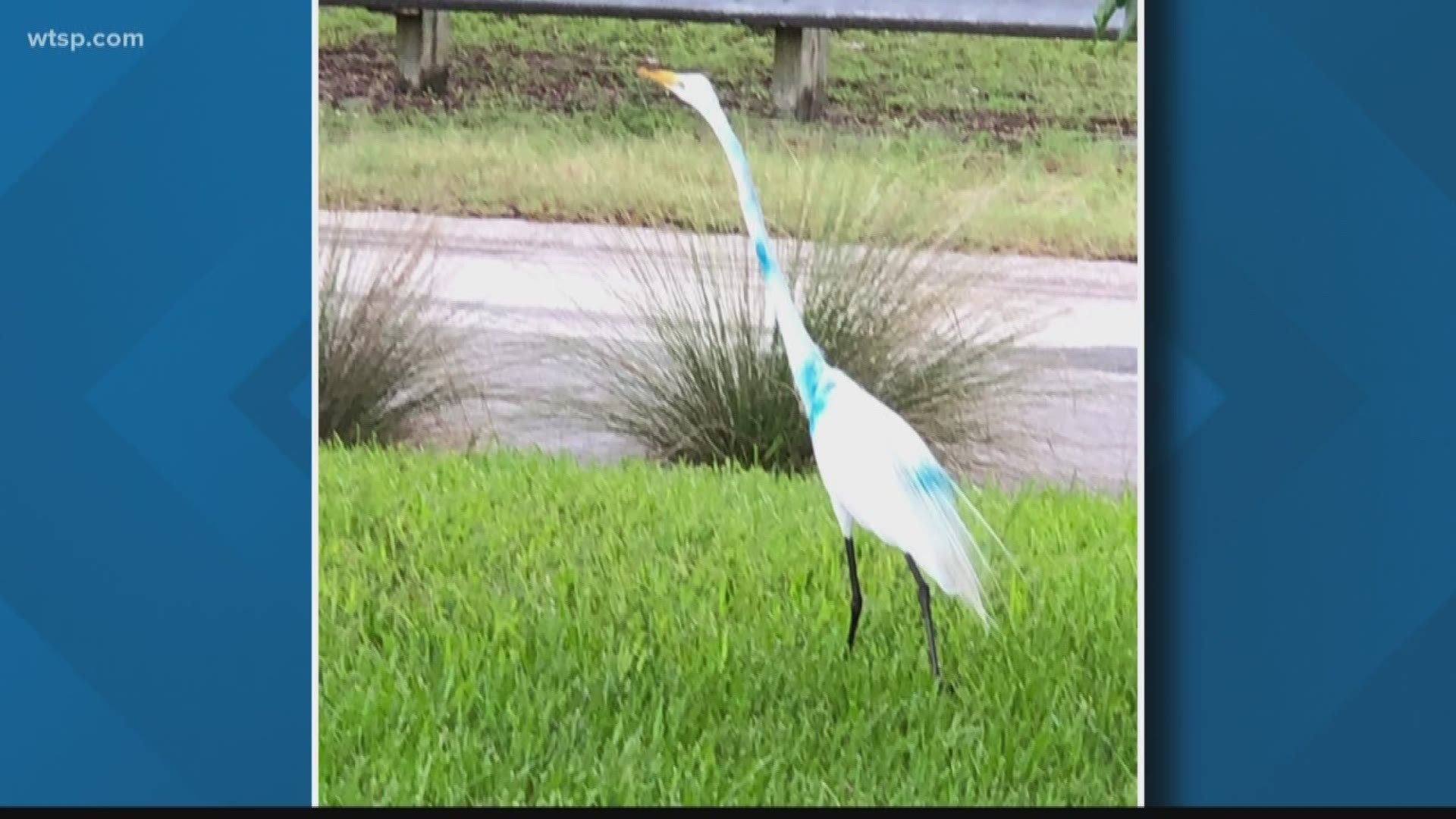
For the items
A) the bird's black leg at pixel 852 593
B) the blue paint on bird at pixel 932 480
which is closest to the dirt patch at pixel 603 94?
the blue paint on bird at pixel 932 480

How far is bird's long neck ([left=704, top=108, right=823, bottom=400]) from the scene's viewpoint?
3928 millimetres

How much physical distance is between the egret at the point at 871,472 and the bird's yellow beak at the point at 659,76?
0.17 m

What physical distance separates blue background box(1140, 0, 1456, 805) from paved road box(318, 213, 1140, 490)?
0.29ft

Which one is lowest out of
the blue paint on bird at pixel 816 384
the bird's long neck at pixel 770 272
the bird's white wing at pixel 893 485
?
the bird's white wing at pixel 893 485

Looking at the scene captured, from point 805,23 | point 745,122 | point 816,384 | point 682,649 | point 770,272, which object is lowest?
point 682,649

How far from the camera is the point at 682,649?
394 centimetres

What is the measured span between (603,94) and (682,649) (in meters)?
1.13

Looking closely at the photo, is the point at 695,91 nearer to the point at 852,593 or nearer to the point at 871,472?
the point at 871,472

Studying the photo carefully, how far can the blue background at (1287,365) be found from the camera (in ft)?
12.9

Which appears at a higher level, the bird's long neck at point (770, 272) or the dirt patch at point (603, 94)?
the dirt patch at point (603, 94)

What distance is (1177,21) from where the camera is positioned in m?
3.94
